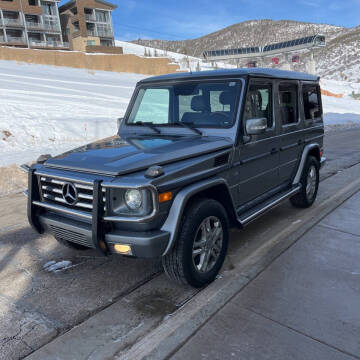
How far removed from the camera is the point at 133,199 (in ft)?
9.68

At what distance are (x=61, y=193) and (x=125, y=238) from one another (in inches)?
32.8

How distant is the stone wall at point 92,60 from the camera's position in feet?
100

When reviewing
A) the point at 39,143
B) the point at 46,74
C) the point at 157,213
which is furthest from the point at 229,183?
the point at 46,74

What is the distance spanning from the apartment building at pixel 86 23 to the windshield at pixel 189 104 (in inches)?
2148

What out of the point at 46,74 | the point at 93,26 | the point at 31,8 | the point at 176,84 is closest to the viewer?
the point at 176,84

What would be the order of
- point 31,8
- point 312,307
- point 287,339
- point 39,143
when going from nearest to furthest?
point 287,339 < point 312,307 < point 39,143 < point 31,8

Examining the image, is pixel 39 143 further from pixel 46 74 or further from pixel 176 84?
pixel 46 74

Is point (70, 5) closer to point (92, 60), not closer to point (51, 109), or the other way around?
point (92, 60)

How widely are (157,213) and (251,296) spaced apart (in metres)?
1.24

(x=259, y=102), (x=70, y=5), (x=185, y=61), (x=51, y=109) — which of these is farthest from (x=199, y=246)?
(x=70, y=5)

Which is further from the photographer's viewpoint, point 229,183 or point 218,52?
point 218,52

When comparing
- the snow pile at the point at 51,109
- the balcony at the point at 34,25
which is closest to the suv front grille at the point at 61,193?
the snow pile at the point at 51,109

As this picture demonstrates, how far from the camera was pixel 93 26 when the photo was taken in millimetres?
57562

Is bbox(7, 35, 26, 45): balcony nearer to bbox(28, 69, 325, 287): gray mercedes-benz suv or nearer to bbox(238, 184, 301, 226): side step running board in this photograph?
bbox(28, 69, 325, 287): gray mercedes-benz suv
